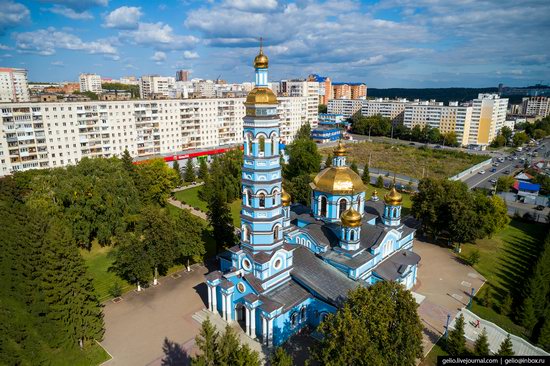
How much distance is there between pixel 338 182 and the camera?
26.3 m

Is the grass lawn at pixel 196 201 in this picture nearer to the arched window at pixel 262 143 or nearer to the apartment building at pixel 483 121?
the arched window at pixel 262 143

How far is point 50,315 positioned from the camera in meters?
18.8

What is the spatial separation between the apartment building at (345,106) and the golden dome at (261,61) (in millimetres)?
109493

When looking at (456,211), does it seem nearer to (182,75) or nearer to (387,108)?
(387,108)

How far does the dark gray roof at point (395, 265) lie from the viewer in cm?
2517

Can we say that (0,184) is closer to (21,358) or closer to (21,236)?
(21,236)

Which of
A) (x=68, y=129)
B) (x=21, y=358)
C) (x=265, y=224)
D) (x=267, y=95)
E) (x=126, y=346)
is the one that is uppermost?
(x=267, y=95)

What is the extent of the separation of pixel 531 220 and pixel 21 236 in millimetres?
49845

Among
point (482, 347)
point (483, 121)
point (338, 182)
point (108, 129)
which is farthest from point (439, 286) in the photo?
point (483, 121)

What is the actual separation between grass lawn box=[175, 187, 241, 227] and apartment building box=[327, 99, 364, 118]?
8783cm

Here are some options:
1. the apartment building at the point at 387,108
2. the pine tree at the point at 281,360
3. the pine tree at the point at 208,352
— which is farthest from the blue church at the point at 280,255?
the apartment building at the point at 387,108

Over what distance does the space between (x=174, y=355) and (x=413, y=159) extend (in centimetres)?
6574

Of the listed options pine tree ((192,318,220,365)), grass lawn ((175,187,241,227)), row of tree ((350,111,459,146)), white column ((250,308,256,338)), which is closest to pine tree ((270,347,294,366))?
pine tree ((192,318,220,365))

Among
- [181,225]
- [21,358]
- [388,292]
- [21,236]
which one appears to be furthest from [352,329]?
[21,236]
